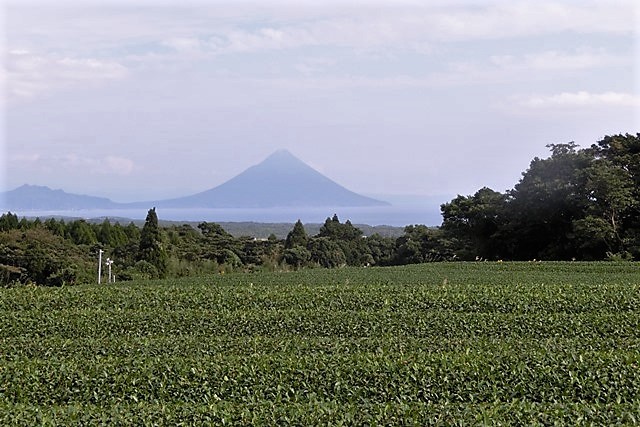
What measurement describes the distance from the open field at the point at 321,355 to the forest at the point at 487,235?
16.2 meters

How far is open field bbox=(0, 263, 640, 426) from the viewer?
9.07m

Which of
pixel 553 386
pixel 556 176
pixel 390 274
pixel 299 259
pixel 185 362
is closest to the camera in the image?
pixel 553 386

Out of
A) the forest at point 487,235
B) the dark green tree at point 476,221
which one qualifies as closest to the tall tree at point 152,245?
the forest at point 487,235

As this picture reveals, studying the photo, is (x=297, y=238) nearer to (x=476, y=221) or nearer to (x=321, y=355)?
(x=476, y=221)

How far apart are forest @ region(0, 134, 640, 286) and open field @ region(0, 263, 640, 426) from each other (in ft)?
53.3

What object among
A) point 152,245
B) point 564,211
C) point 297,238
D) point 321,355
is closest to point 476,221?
point 564,211

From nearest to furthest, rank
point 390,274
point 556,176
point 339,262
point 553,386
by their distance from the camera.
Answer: point 553,386
point 390,274
point 556,176
point 339,262

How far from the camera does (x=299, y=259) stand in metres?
46.0

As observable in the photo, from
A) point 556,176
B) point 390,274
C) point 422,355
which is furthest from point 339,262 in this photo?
point 422,355

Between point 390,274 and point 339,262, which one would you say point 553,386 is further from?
point 339,262

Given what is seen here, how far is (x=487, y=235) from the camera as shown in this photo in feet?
141

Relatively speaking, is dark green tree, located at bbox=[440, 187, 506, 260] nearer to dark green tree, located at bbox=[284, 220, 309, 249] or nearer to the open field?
dark green tree, located at bbox=[284, 220, 309, 249]

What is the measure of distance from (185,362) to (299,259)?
34.4 m

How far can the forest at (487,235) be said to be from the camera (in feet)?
117
